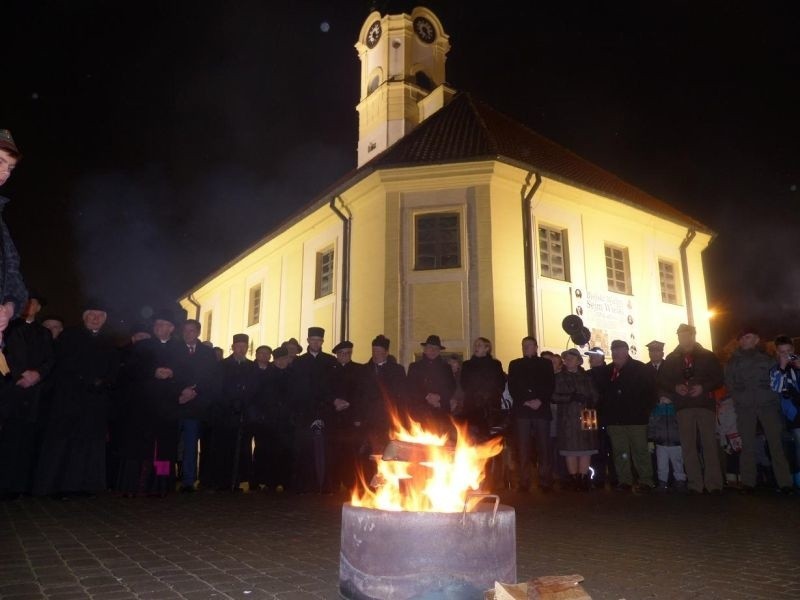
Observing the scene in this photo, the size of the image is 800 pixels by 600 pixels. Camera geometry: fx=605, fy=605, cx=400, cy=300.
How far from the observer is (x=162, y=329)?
8.07 metres

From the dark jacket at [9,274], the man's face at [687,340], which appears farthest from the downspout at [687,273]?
the dark jacket at [9,274]

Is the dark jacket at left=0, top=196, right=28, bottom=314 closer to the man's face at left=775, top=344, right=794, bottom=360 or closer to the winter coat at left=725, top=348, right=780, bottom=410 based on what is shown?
the winter coat at left=725, top=348, right=780, bottom=410

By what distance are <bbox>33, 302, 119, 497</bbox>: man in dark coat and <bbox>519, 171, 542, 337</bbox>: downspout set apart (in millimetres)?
10351

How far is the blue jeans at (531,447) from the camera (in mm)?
8656

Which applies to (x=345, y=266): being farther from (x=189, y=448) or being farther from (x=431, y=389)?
(x=189, y=448)

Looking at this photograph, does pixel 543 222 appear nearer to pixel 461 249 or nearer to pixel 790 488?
pixel 461 249

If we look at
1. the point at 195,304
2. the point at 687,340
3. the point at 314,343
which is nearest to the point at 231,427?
the point at 314,343

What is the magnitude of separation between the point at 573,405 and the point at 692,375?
5.56ft

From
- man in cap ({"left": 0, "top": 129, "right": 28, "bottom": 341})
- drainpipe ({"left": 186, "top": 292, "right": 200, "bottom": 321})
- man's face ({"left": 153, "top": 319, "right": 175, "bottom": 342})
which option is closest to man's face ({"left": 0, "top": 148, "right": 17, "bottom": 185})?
man in cap ({"left": 0, "top": 129, "right": 28, "bottom": 341})

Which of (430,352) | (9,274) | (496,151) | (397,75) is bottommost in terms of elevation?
(9,274)

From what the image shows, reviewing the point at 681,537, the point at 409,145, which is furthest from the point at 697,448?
the point at 409,145

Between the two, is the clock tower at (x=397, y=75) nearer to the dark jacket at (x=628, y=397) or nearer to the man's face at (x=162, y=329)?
the dark jacket at (x=628, y=397)

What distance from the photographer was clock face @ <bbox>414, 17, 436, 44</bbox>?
88.4 ft

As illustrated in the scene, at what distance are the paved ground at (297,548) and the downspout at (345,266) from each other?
410 inches
